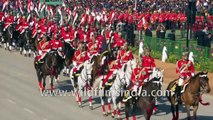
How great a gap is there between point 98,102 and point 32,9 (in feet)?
80.4

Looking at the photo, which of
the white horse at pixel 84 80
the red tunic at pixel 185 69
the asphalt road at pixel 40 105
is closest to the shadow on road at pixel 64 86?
the asphalt road at pixel 40 105

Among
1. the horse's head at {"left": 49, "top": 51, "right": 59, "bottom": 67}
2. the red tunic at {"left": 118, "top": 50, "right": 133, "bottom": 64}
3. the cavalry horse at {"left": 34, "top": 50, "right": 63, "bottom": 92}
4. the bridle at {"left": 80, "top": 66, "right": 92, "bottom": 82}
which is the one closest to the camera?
the red tunic at {"left": 118, "top": 50, "right": 133, "bottom": 64}

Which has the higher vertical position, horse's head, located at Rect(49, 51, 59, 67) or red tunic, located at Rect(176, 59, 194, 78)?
red tunic, located at Rect(176, 59, 194, 78)

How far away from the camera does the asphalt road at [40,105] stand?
83.5 ft

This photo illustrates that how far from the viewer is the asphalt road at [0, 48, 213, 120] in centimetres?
2544

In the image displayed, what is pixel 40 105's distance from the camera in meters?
27.4

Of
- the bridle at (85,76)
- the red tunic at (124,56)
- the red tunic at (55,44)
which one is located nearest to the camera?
the red tunic at (124,56)

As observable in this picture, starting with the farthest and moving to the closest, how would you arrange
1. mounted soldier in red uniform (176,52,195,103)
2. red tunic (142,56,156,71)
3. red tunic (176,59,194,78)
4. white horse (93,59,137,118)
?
1. red tunic (142,56,156,71)
2. red tunic (176,59,194,78)
3. mounted soldier in red uniform (176,52,195,103)
4. white horse (93,59,137,118)

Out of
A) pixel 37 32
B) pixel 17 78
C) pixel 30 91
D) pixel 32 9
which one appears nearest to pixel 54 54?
pixel 30 91

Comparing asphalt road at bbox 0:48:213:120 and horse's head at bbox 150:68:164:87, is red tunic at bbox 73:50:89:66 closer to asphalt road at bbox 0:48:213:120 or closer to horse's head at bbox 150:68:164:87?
asphalt road at bbox 0:48:213:120

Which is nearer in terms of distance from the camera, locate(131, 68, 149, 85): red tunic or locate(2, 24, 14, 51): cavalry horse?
locate(131, 68, 149, 85): red tunic

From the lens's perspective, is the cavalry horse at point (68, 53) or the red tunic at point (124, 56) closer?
the red tunic at point (124, 56)
